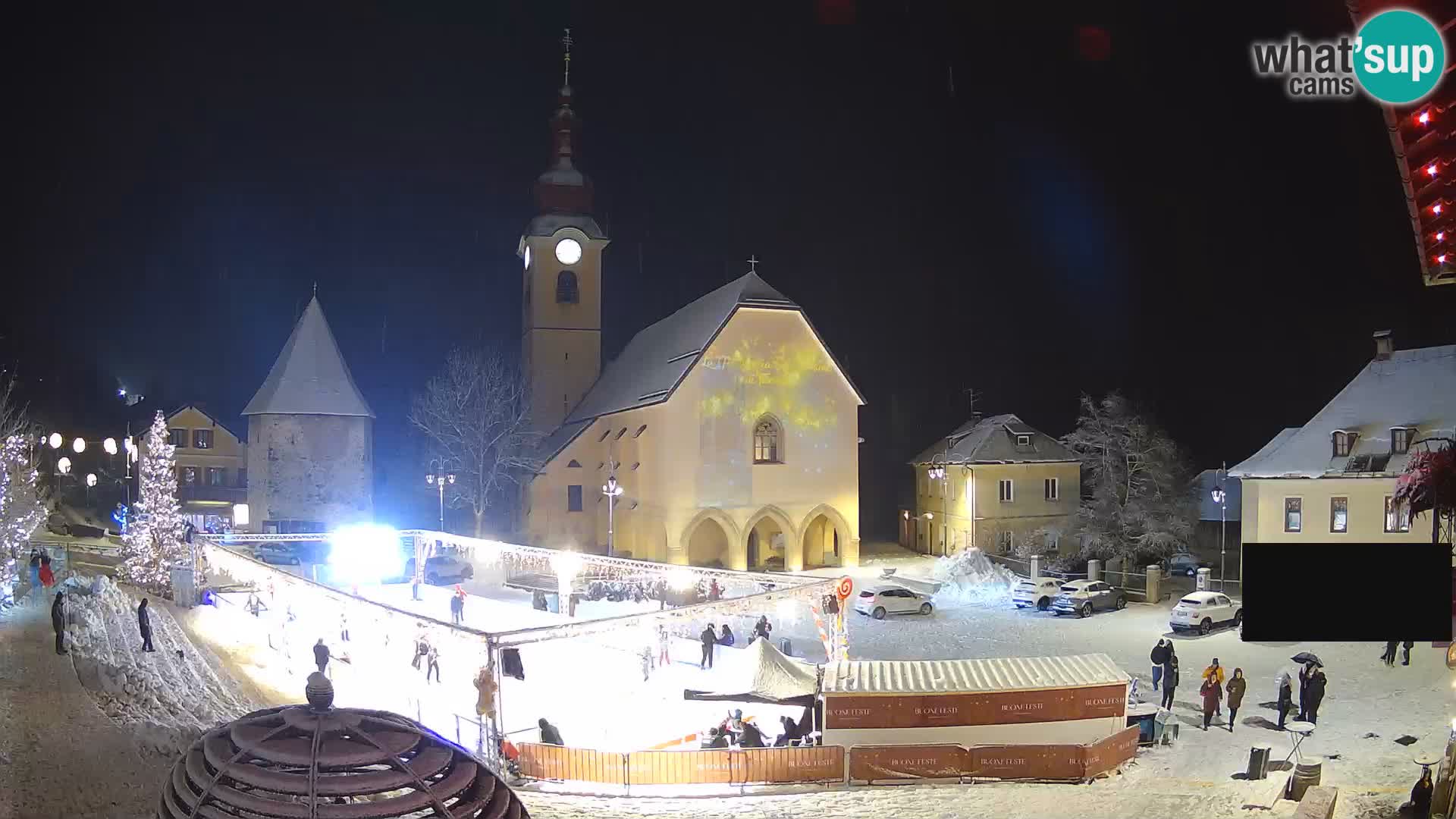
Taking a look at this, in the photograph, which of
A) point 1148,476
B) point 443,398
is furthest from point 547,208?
point 1148,476

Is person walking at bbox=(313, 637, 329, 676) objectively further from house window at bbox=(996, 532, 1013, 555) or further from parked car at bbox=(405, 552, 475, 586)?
house window at bbox=(996, 532, 1013, 555)

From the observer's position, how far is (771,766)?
1331cm

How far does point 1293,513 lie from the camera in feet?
92.3

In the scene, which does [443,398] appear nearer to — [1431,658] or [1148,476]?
[1148,476]

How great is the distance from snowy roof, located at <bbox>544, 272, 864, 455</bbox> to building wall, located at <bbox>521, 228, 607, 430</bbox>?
0.88m

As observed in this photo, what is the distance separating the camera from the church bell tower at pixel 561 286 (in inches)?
1778

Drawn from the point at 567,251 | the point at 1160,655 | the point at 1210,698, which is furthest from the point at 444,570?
the point at 1210,698

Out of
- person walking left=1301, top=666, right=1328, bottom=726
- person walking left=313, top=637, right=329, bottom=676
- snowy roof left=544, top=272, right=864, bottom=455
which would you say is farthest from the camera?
snowy roof left=544, top=272, right=864, bottom=455

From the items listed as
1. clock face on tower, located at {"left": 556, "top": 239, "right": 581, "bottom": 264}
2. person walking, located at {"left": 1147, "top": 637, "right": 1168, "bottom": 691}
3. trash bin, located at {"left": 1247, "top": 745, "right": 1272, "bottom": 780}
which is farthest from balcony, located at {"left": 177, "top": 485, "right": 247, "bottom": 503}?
trash bin, located at {"left": 1247, "top": 745, "right": 1272, "bottom": 780}

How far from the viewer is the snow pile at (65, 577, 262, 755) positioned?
1188cm

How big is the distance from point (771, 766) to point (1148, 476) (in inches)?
973

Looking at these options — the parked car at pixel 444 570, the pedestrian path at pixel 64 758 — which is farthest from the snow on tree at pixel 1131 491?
the pedestrian path at pixel 64 758
